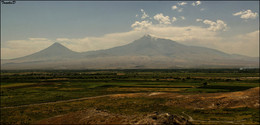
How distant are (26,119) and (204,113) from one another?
48.7 metres

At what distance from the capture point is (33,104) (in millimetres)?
68000

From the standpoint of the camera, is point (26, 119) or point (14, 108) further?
point (14, 108)

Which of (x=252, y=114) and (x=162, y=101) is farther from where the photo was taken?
(x=162, y=101)

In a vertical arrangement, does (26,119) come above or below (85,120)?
below

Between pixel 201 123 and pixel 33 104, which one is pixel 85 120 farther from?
pixel 33 104

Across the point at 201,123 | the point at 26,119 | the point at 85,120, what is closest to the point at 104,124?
the point at 85,120

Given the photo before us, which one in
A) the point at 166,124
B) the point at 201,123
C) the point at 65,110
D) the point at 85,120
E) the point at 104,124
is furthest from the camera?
the point at 65,110

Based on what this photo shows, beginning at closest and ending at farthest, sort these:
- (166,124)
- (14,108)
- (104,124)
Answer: (166,124), (104,124), (14,108)

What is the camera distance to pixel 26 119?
1961 inches

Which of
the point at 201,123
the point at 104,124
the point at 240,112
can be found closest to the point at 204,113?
the point at 240,112

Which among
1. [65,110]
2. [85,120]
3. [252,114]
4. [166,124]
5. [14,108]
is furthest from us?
[14,108]

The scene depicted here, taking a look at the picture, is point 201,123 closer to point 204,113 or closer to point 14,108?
point 204,113

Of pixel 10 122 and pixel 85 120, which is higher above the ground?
pixel 85 120

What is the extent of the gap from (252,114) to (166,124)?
98.4ft
